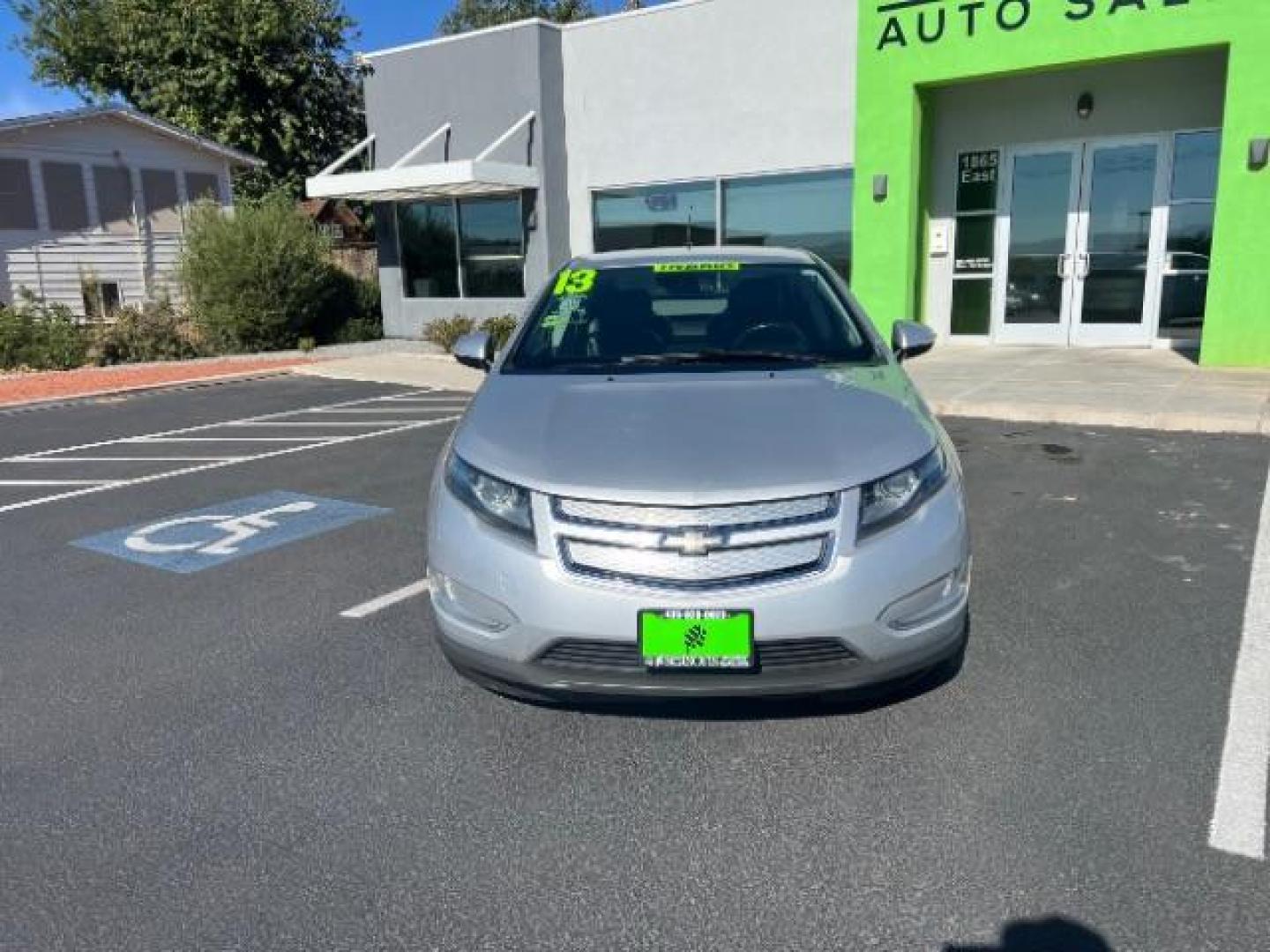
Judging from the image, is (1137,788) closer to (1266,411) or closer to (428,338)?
(1266,411)

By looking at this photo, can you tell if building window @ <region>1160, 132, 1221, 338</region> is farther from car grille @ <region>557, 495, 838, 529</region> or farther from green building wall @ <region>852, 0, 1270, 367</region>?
car grille @ <region>557, 495, 838, 529</region>

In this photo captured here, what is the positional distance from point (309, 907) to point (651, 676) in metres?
1.06

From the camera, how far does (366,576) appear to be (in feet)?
16.1

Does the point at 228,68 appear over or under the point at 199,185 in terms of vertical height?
over

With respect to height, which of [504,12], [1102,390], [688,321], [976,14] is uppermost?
[504,12]

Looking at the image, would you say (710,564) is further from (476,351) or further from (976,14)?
(976,14)

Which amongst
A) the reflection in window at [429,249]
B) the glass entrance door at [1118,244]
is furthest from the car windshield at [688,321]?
the reflection in window at [429,249]

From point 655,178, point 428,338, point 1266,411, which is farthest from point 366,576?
point 428,338

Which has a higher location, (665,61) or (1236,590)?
(665,61)

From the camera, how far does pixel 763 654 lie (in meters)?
2.68

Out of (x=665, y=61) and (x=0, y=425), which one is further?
(x=665, y=61)

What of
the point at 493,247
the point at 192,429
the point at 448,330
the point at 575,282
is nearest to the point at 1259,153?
the point at 575,282

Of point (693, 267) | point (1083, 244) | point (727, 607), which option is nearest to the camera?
point (727, 607)

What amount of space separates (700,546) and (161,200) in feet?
80.8
